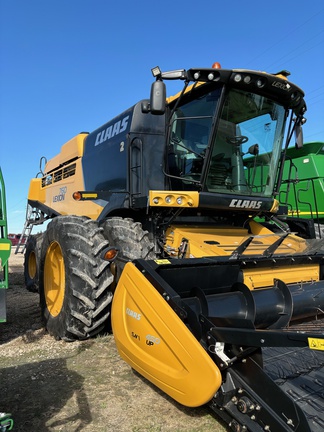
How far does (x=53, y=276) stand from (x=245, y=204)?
231 centimetres

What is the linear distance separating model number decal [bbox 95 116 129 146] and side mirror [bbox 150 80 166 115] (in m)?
1.14

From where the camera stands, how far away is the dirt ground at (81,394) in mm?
2264

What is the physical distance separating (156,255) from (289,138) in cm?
226

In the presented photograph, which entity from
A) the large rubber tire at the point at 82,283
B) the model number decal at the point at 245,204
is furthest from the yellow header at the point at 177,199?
the large rubber tire at the point at 82,283

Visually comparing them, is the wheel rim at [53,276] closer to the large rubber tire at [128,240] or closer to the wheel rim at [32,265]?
the large rubber tire at [128,240]

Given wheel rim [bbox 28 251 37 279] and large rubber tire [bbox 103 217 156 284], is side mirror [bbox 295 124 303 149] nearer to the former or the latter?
large rubber tire [bbox 103 217 156 284]

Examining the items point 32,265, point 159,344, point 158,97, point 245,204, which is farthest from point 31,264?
point 159,344

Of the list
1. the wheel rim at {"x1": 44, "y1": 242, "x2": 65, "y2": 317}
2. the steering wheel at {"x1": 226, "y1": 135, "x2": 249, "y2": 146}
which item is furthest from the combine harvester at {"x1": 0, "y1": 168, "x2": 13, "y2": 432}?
the steering wheel at {"x1": 226, "y1": 135, "x2": 249, "y2": 146}

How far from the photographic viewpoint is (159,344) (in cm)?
228

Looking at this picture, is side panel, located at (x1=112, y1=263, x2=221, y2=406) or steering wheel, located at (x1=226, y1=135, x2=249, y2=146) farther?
steering wheel, located at (x1=226, y1=135, x2=249, y2=146)

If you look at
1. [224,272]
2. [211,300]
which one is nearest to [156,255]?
[224,272]

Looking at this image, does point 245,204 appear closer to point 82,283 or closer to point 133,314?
point 82,283

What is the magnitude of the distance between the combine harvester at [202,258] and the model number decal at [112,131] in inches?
1.0

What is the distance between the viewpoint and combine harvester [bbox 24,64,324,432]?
201 cm
